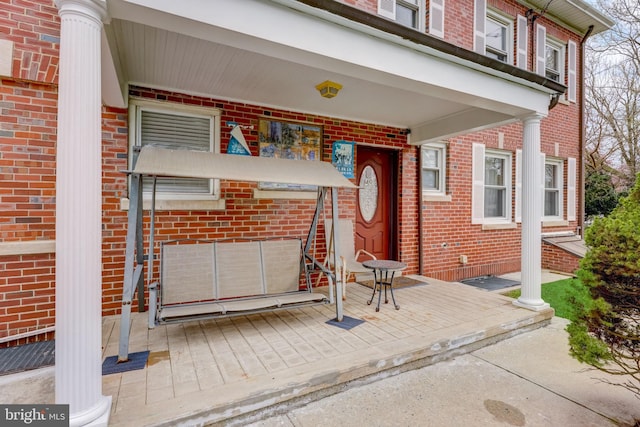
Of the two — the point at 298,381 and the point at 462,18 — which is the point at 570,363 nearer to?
the point at 298,381

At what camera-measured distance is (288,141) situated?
4.64m

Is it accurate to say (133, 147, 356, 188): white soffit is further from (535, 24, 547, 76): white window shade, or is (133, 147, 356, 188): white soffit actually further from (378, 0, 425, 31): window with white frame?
(535, 24, 547, 76): white window shade

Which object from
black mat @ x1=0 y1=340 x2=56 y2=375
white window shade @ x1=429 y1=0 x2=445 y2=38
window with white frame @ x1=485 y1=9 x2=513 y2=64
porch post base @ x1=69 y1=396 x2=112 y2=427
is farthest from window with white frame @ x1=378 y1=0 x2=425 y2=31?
black mat @ x1=0 y1=340 x2=56 y2=375

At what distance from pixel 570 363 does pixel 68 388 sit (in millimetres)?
4036

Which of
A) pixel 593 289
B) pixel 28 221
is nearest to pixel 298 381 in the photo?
pixel 593 289

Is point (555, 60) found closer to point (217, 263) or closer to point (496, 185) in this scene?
point (496, 185)

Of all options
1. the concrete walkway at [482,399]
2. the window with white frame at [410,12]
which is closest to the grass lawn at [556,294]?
the concrete walkway at [482,399]

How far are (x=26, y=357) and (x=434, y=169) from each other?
6.12 meters

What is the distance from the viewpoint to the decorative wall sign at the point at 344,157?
5016mm

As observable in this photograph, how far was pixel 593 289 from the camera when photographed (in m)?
2.33

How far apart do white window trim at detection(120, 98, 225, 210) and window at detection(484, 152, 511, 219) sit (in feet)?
18.0

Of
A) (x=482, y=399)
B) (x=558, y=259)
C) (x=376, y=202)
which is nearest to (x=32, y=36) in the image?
(x=376, y=202)

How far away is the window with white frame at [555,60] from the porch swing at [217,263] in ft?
23.6

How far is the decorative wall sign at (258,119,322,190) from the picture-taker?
176 inches
